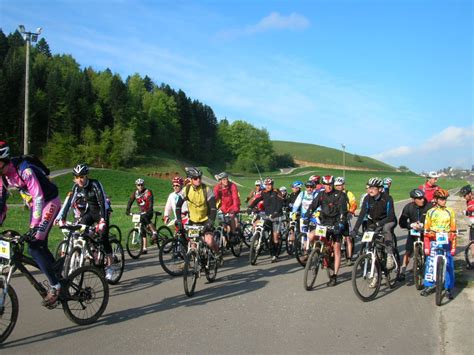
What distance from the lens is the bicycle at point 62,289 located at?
484 cm

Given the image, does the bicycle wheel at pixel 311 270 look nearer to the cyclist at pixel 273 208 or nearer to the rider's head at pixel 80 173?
the cyclist at pixel 273 208

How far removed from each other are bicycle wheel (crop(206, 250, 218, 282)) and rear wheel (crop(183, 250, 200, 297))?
51cm

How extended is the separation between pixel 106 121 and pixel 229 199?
89.0m

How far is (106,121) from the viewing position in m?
95.2

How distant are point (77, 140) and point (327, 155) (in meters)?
93.2

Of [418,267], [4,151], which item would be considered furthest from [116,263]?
[418,267]

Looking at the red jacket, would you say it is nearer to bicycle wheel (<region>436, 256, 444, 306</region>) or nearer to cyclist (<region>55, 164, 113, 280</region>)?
cyclist (<region>55, 164, 113, 280</region>)

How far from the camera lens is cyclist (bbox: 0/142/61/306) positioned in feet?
16.7

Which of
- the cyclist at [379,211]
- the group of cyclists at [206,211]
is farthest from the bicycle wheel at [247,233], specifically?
the cyclist at [379,211]

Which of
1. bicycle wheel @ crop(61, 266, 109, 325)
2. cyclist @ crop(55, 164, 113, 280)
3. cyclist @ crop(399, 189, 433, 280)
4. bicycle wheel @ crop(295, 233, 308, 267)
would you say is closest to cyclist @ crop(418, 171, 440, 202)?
cyclist @ crop(399, 189, 433, 280)

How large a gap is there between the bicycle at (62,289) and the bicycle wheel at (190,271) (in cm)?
141

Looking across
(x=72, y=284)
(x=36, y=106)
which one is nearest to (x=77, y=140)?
(x=36, y=106)

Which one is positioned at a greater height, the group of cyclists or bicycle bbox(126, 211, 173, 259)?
the group of cyclists

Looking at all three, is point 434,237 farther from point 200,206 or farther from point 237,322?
point 200,206
